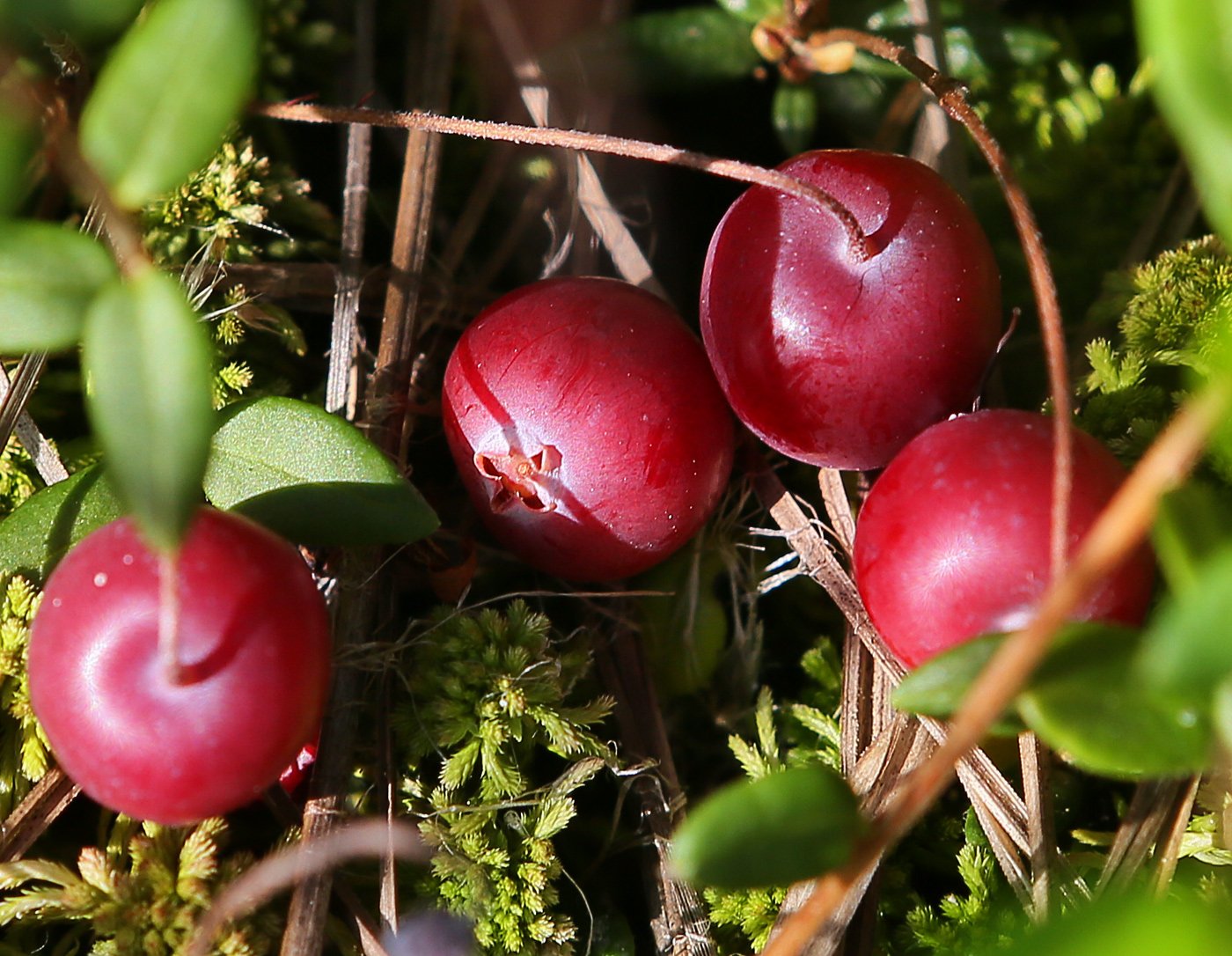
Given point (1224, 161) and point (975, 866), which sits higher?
point (1224, 161)

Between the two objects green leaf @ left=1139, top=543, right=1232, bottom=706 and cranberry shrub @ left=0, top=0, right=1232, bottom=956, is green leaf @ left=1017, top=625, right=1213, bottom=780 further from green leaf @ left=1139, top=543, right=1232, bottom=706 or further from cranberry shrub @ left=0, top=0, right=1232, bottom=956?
green leaf @ left=1139, top=543, right=1232, bottom=706

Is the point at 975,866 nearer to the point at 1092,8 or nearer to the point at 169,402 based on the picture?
the point at 169,402

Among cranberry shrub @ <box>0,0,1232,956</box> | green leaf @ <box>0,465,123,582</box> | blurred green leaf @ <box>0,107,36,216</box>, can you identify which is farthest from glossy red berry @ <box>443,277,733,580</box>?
blurred green leaf @ <box>0,107,36,216</box>

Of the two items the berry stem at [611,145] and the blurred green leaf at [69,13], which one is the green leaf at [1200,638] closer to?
the berry stem at [611,145]

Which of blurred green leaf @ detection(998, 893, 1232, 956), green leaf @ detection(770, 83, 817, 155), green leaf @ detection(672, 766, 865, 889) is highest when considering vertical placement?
green leaf @ detection(770, 83, 817, 155)

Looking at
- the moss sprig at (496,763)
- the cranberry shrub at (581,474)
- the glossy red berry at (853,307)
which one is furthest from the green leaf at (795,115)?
the moss sprig at (496,763)

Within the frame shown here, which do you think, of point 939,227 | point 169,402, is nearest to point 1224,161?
point 939,227
